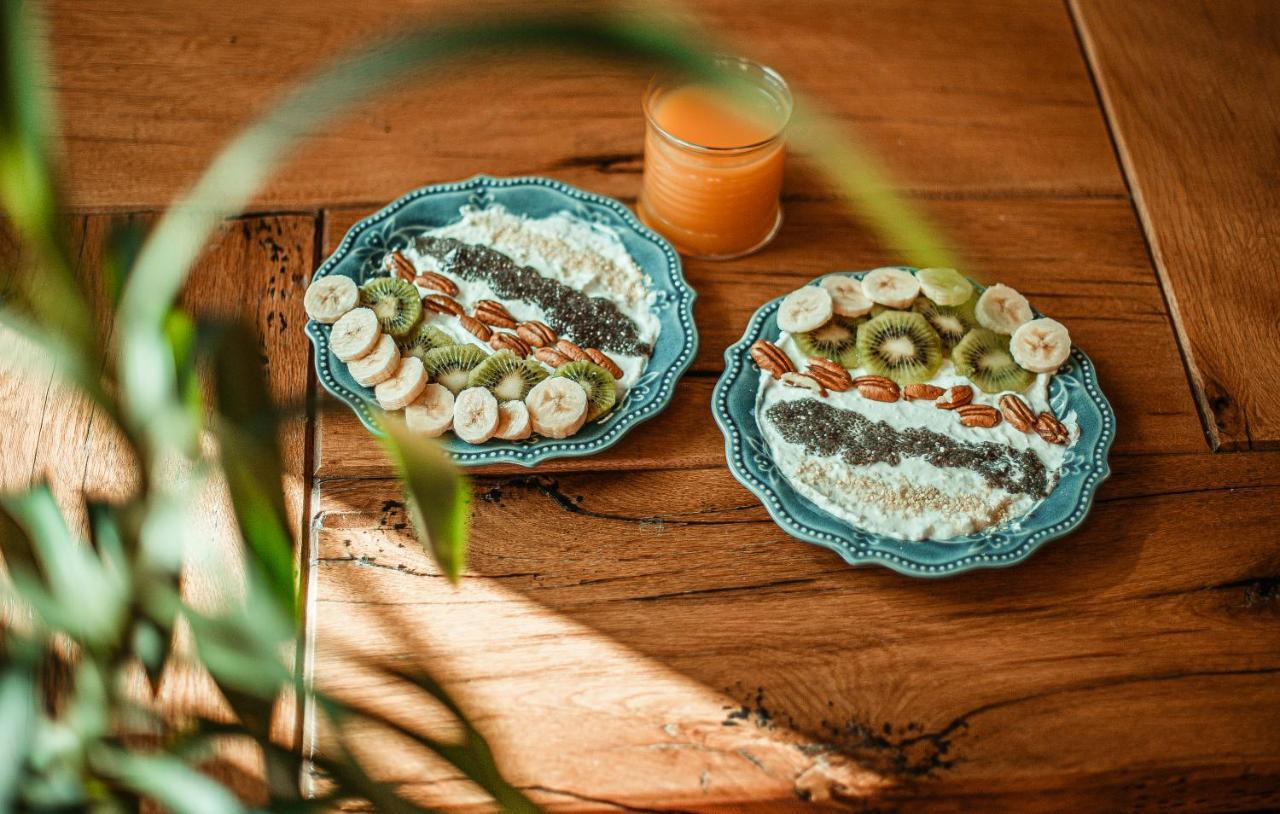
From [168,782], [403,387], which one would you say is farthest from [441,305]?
[168,782]

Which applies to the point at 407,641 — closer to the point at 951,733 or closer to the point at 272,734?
the point at 272,734

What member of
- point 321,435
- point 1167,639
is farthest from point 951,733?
point 321,435

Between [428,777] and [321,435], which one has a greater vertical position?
[321,435]

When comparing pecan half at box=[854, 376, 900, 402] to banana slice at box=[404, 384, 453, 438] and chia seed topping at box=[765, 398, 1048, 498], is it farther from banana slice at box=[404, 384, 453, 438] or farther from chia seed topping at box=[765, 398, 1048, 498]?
banana slice at box=[404, 384, 453, 438]

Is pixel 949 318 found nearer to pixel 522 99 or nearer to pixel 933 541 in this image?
pixel 933 541

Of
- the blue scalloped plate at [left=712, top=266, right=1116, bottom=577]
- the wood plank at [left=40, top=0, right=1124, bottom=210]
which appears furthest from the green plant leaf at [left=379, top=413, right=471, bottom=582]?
the wood plank at [left=40, top=0, right=1124, bottom=210]

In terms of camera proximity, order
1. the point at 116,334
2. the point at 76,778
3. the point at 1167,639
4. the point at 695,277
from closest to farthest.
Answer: the point at 76,778 → the point at 1167,639 → the point at 116,334 → the point at 695,277
